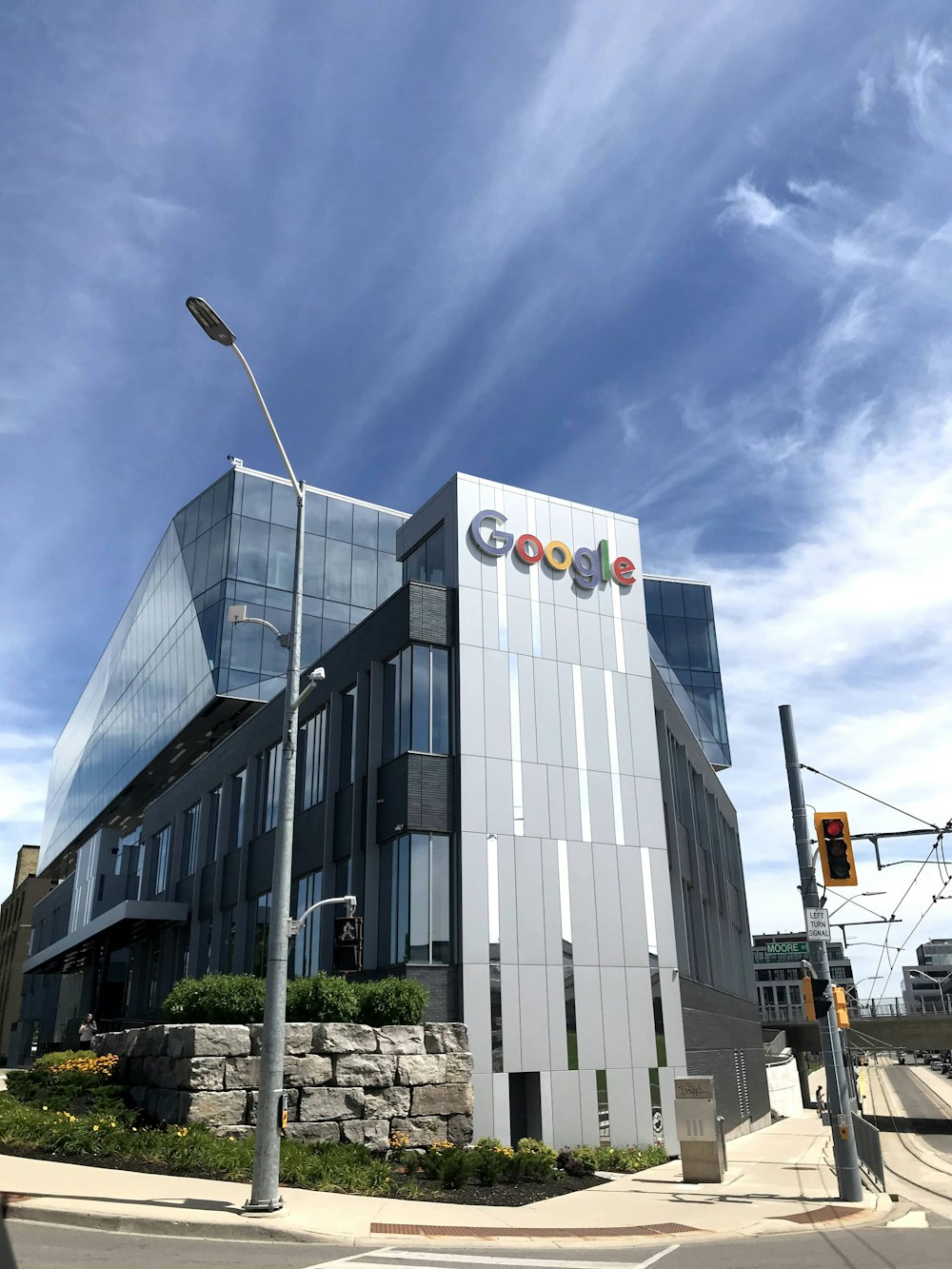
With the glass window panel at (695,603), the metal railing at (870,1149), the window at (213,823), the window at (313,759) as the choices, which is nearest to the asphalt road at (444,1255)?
the metal railing at (870,1149)

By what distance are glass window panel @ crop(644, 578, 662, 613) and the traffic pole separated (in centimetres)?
4583

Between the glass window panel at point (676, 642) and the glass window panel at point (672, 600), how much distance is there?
16.2 inches

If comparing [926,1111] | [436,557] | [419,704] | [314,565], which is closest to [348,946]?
[419,704]

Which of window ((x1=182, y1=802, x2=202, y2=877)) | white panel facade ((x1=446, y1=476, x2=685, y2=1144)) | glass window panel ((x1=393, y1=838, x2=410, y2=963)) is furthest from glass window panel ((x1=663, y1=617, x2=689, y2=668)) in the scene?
glass window panel ((x1=393, y1=838, x2=410, y2=963))

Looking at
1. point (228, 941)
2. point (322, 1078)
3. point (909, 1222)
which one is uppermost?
point (228, 941)

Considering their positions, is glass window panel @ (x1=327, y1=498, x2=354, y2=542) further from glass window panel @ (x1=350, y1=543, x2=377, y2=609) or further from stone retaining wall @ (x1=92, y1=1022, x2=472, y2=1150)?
stone retaining wall @ (x1=92, y1=1022, x2=472, y2=1150)

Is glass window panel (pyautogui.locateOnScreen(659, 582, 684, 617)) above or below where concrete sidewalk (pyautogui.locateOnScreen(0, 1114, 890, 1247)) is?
above

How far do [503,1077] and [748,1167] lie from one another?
7032 millimetres

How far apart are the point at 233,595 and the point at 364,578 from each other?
785 centimetres

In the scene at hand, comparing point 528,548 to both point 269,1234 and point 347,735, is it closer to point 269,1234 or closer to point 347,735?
point 347,735

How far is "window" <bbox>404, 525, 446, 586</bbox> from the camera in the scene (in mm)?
26484

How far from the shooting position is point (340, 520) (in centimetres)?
5097

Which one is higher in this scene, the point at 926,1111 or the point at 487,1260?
the point at 487,1260

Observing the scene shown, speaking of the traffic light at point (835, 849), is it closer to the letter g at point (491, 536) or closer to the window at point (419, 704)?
the window at point (419, 704)
